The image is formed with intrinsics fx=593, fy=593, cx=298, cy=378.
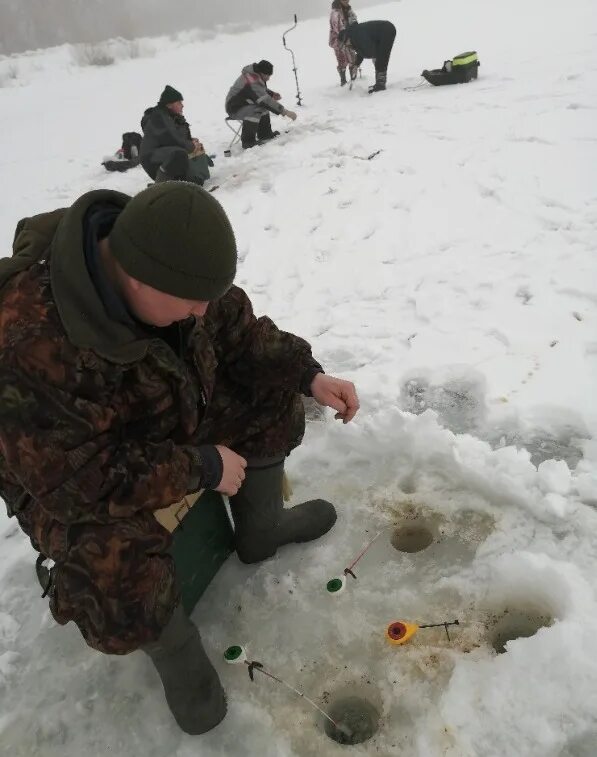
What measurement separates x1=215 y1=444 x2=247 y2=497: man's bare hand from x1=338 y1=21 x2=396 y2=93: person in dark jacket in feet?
31.4

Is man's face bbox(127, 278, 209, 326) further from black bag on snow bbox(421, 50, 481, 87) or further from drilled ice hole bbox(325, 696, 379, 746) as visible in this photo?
black bag on snow bbox(421, 50, 481, 87)

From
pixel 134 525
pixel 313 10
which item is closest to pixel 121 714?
pixel 134 525

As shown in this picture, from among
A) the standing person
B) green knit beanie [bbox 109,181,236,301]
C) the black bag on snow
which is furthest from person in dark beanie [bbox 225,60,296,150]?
green knit beanie [bbox 109,181,236,301]

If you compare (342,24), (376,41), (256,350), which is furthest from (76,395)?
(342,24)

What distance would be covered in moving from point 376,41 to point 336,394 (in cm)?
933

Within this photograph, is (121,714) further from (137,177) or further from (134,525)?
(137,177)

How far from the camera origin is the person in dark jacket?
9469 millimetres

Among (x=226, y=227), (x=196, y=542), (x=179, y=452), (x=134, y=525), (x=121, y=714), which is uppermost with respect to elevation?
(x=226, y=227)

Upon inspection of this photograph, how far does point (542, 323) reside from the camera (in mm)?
3479

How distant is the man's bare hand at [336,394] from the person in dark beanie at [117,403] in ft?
1.45

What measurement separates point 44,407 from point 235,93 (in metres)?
7.86

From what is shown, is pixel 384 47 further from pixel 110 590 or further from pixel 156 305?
pixel 110 590

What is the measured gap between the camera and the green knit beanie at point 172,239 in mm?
1358

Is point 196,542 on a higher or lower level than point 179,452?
lower
